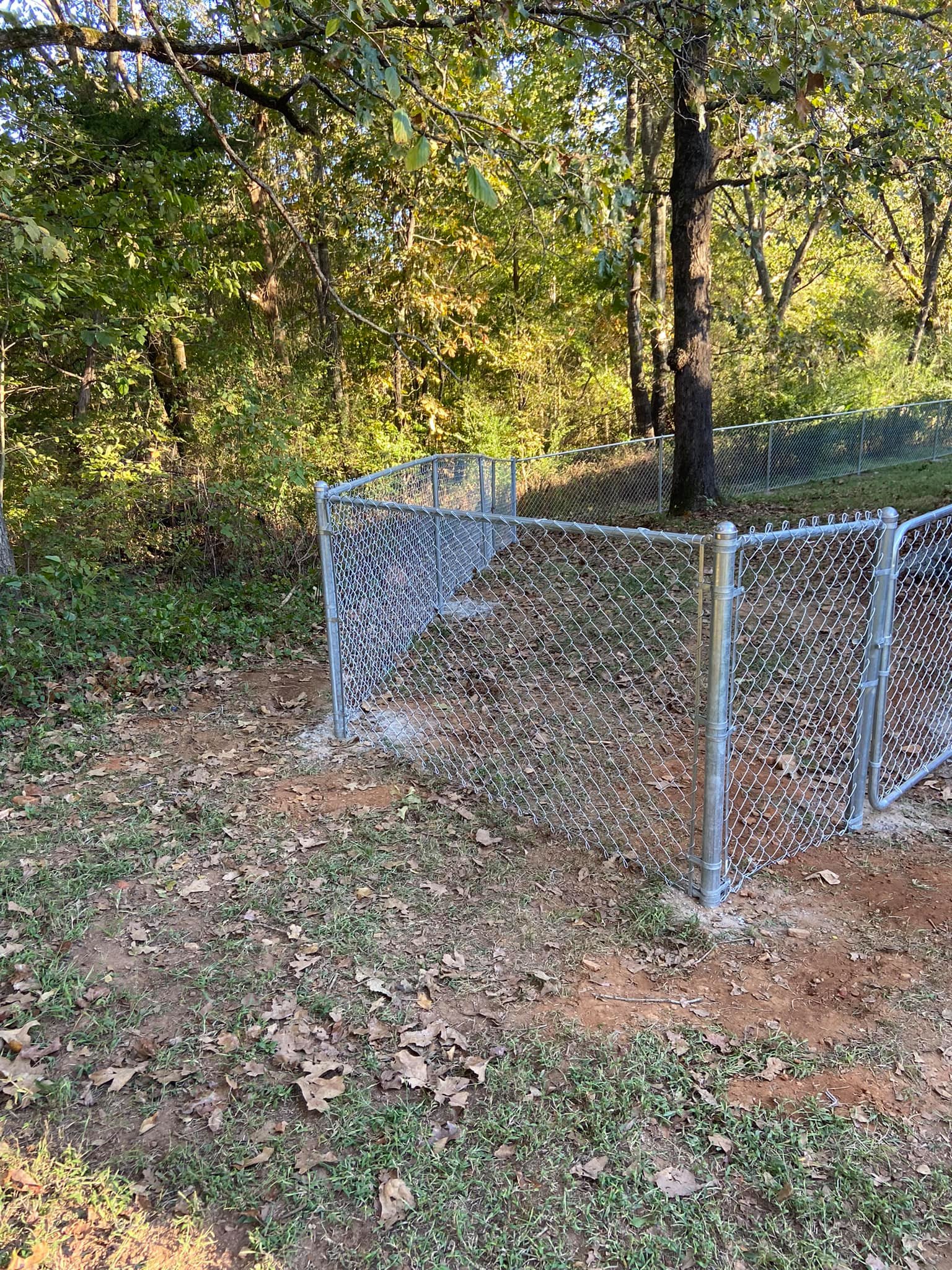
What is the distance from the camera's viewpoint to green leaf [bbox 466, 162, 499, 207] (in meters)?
3.08

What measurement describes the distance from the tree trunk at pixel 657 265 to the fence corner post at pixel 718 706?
1172 centimetres

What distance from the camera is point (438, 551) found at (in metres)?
6.59

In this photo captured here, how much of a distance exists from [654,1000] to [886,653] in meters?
1.88

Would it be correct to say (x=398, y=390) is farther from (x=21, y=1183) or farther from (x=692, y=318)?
(x=21, y=1183)

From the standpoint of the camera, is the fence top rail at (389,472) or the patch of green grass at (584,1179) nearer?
the patch of green grass at (584,1179)

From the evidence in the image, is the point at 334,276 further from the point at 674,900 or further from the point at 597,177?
the point at 674,900

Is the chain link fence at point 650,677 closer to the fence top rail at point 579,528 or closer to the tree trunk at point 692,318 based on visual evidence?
the fence top rail at point 579,528

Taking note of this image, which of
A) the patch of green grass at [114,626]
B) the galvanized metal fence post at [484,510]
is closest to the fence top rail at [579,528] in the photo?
the patch of green grass at [114,626]

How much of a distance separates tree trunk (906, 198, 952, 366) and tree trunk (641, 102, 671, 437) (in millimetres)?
7109

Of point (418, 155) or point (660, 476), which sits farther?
point (660, 476)

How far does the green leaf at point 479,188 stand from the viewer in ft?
10.1

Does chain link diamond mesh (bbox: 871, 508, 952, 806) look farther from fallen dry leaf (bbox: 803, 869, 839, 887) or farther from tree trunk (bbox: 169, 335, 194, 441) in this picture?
tree trunk (bbox: 169, 335, 194, 441)

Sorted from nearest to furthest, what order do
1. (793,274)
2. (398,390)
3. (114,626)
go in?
1. (114,626)
2. (398,390)
3. (793,274)

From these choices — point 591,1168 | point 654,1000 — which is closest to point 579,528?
point 654,1000
